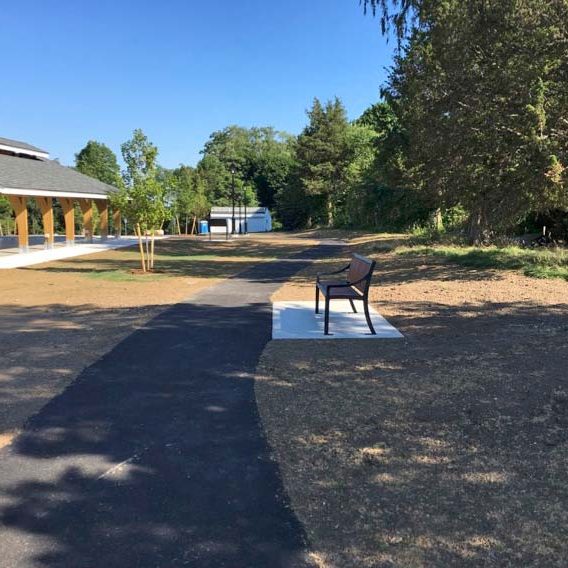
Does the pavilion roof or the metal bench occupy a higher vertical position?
the pavilion roof

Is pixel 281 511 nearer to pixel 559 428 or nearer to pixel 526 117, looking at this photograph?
pixel 559 428

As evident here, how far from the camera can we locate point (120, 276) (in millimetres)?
14648

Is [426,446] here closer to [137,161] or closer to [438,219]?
[137,161]

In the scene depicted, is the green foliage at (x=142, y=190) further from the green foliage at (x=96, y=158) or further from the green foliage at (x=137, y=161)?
the green foliage at (x=96, y=158)

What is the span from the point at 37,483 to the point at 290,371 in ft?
8.51

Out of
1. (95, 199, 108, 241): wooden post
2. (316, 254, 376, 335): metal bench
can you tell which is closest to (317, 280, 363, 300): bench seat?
(316, 254, 376, 335): metal bench

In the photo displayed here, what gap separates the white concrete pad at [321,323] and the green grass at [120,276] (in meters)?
5.95

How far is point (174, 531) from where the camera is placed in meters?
2.62

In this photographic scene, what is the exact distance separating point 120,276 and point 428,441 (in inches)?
490

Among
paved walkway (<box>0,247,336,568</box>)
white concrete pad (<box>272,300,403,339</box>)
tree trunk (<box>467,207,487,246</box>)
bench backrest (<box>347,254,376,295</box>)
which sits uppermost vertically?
tree trunk (<box>467,207,487,246</box>)

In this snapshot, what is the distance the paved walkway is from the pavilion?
1692 cm

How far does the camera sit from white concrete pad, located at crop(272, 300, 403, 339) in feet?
21.9

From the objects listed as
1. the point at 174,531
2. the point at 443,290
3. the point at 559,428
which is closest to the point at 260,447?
the point at 174,531

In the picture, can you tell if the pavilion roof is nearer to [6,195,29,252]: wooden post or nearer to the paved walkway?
[6,195,29,252]: wooden post
